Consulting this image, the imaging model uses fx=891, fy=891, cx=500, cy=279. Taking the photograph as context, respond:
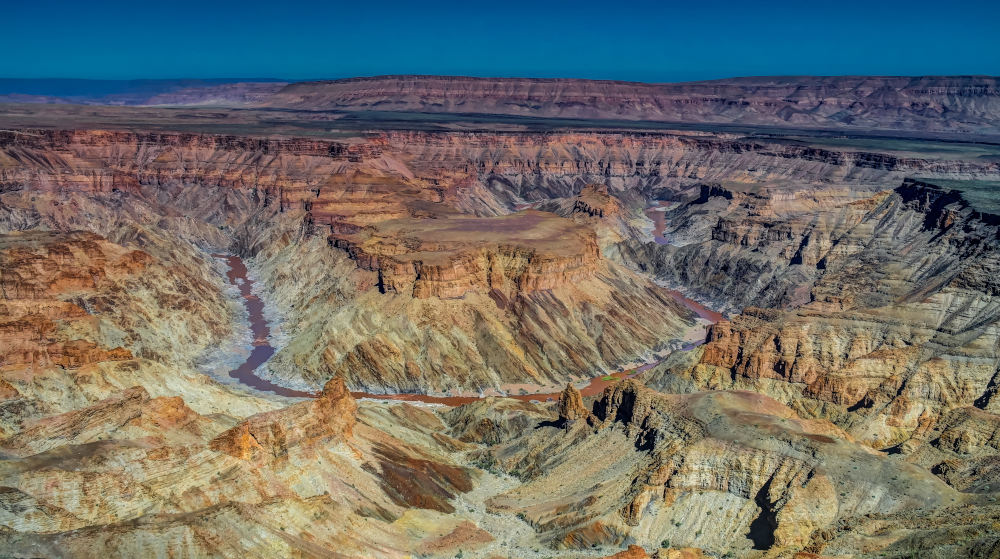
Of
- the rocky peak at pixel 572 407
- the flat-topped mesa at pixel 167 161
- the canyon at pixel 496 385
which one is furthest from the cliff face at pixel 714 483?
the flat-topped mesa at pixel 167 161

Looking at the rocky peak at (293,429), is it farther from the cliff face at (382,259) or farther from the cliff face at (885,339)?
the cliff face at (382,259)

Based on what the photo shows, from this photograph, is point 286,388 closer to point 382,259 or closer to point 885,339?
point 382,259

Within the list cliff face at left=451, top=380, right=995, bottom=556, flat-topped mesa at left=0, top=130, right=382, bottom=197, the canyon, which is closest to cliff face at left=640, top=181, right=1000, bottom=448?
the canyon

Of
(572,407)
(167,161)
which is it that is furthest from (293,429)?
(167,161)

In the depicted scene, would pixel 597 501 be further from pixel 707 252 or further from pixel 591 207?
pixel 591 207

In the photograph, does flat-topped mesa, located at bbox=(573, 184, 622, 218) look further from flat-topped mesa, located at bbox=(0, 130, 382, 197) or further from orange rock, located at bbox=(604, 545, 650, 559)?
orange rock, located at bbox=(604, 545, 650, 559)

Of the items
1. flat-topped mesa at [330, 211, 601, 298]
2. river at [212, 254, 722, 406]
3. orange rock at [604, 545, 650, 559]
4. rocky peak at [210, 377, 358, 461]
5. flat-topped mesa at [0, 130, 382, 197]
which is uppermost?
flat-topped mesa at [0, 130, 382, 197]

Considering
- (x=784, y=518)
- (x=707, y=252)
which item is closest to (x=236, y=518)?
(x=784, y=518)
